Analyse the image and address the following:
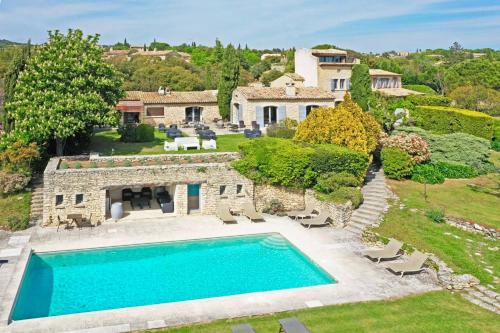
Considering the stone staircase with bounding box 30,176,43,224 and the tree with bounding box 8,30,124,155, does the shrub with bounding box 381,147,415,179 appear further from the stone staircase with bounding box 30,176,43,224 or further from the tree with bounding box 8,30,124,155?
the stone staircase with bounding box 30,176,43,224

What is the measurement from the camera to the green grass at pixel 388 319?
1502cm

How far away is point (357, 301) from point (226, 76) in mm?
36469

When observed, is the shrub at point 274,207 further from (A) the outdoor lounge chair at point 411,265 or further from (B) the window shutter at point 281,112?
(B) the window shutter at point 281,112

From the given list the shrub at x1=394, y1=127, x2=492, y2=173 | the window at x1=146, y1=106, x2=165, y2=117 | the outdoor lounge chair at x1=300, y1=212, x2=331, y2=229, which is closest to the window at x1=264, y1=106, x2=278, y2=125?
the window at x1=146, y1=106, x2=165, y2=117

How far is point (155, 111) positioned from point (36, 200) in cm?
2430

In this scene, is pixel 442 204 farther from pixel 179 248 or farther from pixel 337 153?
pixel 179 248

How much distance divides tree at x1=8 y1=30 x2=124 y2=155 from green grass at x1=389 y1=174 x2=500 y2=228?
63.8 ft

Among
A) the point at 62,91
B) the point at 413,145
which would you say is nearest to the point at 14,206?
the point at 62,91

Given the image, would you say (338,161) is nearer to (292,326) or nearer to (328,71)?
(292,326)

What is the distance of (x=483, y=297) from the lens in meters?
17.7

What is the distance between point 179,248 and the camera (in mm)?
22719

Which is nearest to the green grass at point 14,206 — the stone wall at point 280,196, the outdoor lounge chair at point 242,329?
the stone wall at point 280,196

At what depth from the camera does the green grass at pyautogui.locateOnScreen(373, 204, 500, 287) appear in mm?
20141

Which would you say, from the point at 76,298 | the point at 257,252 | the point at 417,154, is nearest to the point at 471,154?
the point at 417,154
